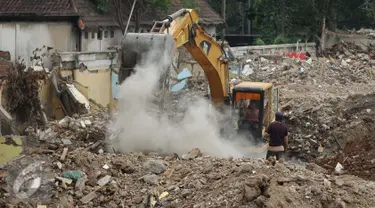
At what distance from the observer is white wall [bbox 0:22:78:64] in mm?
19516

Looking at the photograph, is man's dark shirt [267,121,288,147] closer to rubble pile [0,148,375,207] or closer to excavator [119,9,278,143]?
excavator [119,9,278,143]

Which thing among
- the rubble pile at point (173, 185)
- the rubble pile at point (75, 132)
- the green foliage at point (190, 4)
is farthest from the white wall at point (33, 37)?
the rubble pile at point (173, 185)

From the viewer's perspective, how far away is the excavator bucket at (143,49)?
10.2 metres

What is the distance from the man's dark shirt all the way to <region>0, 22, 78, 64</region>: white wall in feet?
30.9

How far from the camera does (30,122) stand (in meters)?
14.8

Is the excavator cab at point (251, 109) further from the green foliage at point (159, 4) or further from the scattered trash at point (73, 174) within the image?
the green foliage at point (159, 4)

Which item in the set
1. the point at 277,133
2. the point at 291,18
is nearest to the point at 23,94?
the point at 277,133

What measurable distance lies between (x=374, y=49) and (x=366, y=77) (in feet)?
24.3

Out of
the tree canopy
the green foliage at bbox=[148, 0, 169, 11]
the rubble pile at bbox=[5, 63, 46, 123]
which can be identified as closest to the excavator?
the rubble pile at bbox=[5, 63, 46, 123]

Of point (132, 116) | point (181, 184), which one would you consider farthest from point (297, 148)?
point (181, 184)

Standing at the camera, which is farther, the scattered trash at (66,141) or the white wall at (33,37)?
the white wall at (33,37)

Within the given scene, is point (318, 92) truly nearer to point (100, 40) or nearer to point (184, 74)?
point (184, 74)

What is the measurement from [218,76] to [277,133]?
203 cm

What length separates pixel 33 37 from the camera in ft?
69.5
